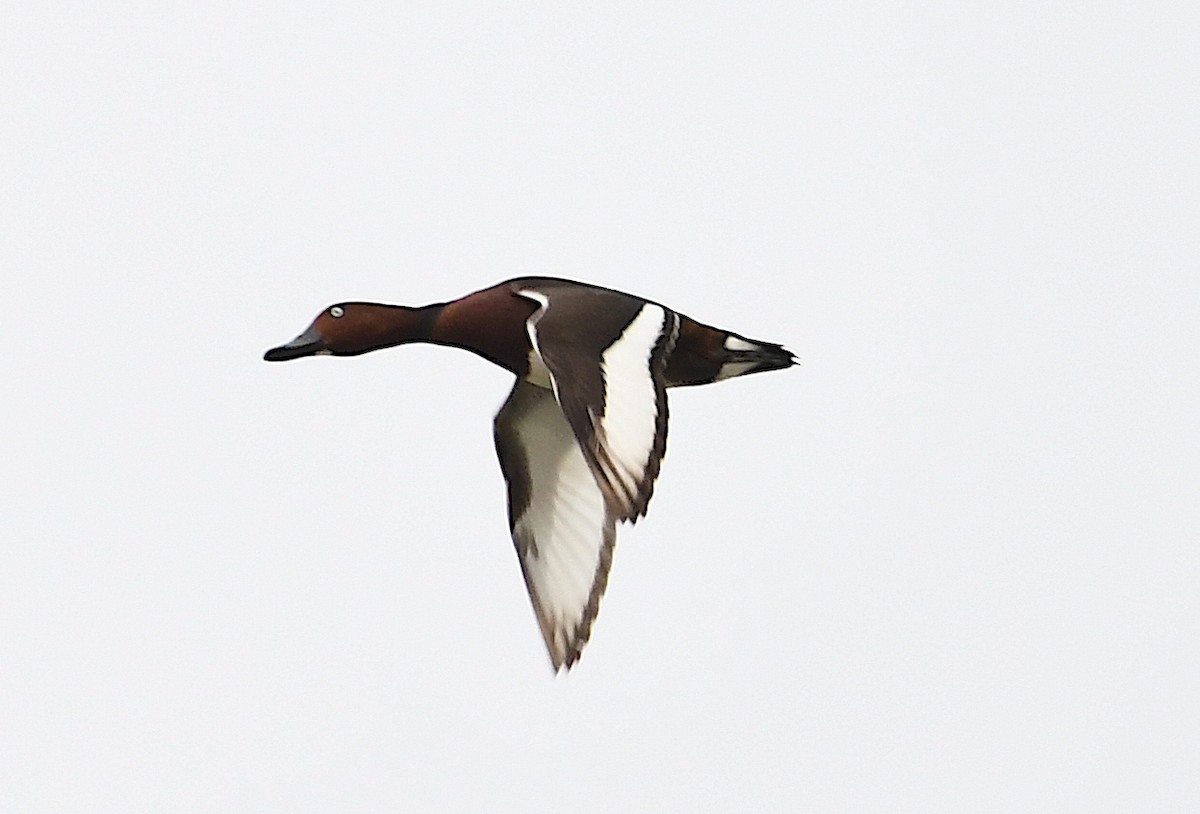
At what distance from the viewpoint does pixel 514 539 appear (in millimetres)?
12781

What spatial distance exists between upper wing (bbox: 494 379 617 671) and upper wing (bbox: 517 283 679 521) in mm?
798

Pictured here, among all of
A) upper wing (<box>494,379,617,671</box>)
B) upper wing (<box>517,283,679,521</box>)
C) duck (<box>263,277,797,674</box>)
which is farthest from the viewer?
upper wing (<box>494,379,617,671</box>)

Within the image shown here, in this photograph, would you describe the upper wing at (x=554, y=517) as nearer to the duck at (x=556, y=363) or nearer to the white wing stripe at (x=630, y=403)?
the duck at (x=556, y=363)

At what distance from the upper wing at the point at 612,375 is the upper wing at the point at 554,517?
798 millimetres

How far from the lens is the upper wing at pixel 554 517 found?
485 inches

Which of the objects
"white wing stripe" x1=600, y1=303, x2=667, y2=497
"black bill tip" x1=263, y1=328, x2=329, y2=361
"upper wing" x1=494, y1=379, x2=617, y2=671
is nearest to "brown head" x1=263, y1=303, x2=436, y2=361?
"black bill tip" x1=263, y1=328, x2=329, y2=361

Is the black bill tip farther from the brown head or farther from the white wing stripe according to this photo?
the white wing stripe

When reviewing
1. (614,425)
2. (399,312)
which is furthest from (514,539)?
(614,425)

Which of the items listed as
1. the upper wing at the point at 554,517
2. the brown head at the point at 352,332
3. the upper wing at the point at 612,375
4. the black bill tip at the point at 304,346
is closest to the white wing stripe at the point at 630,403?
the upper wing at the point at 612,375

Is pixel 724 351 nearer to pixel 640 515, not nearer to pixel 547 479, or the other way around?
pixel 547 479

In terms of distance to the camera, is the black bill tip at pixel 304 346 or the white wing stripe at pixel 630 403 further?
the black bill tip at pixel 304 346

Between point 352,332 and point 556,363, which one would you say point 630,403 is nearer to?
point 556,363

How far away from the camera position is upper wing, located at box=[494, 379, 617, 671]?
12.3m

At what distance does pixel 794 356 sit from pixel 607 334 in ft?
4.91
